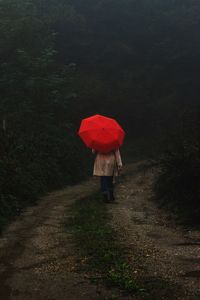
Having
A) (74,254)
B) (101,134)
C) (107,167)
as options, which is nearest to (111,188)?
(107,167)

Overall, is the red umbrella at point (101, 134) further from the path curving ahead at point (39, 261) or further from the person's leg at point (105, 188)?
the path curving ahead at point (39, 261)

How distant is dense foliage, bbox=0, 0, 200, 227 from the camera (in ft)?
55.4

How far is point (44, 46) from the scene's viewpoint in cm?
2662

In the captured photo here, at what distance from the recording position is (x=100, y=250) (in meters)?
7.67

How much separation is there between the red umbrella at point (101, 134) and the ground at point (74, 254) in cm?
158

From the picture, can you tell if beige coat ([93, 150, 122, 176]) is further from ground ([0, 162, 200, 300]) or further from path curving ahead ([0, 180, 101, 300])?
path curving ahead ([0, 180, 101, 300])

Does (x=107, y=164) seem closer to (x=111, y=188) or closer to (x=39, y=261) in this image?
(x=111, y=188)

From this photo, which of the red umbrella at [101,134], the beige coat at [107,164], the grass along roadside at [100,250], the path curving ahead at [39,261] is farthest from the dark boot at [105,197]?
the path curving ahead at [39,261]

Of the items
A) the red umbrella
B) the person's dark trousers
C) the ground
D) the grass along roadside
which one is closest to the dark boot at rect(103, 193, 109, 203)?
the person's dark trousers

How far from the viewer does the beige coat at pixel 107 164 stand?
14.1 m

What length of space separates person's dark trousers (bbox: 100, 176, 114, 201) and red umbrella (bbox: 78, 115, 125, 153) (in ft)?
2.58

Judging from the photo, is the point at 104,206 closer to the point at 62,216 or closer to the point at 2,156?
the point at 62,216

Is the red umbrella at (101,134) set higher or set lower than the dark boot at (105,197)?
higher

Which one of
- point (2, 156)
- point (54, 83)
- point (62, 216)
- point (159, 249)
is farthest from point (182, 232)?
point (54, 83)
